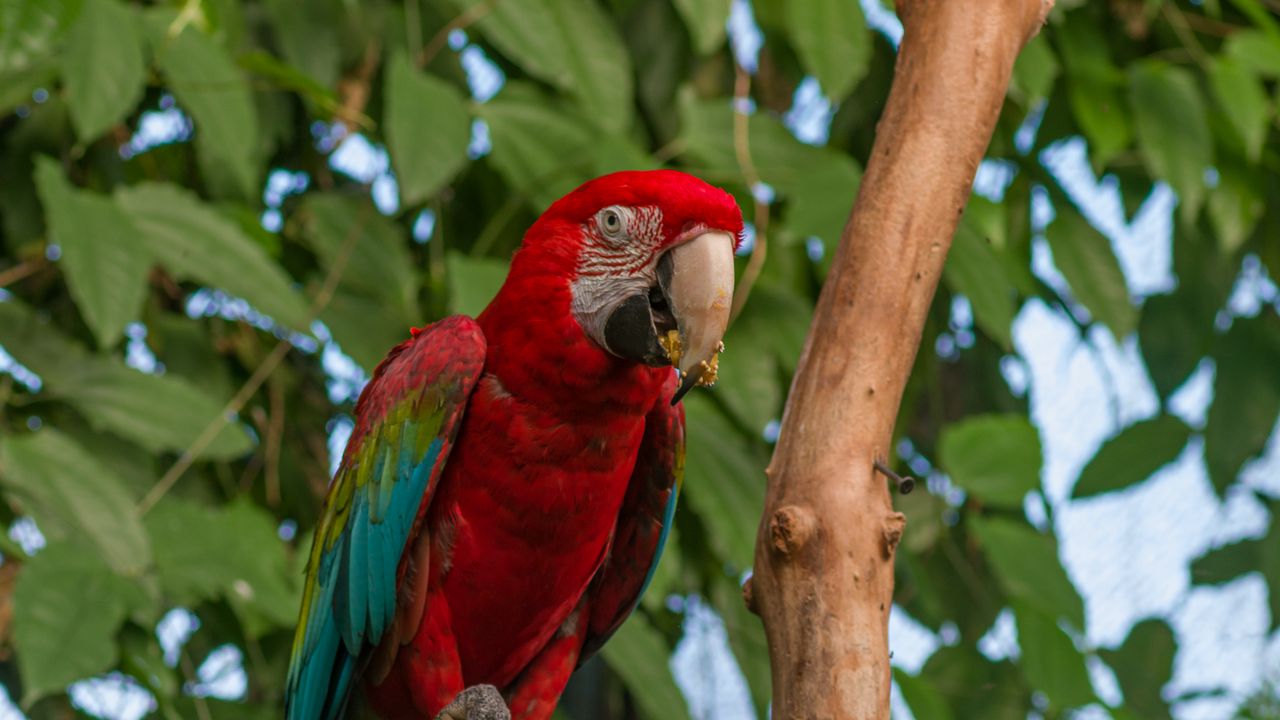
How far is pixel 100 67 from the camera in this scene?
1160 mm

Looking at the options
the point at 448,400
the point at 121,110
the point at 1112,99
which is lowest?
the point at 448,400

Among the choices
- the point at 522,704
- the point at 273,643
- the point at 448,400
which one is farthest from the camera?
the point at 273,643

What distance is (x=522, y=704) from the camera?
3.44 ft

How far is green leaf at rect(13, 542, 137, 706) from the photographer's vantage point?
108cm

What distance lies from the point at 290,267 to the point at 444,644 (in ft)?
2.29

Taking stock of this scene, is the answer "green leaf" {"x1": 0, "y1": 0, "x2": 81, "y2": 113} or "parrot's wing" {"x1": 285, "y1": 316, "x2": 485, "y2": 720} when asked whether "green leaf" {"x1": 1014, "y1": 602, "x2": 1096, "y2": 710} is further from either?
"green leaf" {"x1": 0, "y1": 0, "x2": 81, "y2": 113}

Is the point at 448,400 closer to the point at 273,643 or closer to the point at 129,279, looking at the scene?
the point at 129,279

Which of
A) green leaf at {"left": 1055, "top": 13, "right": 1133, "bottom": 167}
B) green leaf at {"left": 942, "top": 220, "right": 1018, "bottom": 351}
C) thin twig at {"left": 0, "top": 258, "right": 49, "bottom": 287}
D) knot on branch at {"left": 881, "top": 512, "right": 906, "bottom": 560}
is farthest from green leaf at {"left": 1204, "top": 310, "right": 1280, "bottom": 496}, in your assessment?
thin twig at {"left": 0, "top": 258, "right": 49, "bottom": 287}

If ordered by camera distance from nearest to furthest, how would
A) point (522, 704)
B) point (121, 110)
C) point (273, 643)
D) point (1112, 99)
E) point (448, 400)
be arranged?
1. point (448, 400)
2. point (522, 704)
3. point (121, 110)
4. point (273, 643)
5. point (1112, 99)

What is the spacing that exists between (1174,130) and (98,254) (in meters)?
1.19

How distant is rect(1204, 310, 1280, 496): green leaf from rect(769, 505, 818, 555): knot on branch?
1.20 m

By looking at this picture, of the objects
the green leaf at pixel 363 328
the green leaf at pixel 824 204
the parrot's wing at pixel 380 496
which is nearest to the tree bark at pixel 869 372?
A: the parrot's wing at pixel 380 496

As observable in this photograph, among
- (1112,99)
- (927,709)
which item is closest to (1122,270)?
(1112,99)

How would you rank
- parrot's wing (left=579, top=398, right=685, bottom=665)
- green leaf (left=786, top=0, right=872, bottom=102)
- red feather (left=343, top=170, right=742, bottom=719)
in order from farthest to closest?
green leaf (left=786, top=0, right=872, bottom=102) → parrot's wing (left=579, top=398, right=685, bottom=665) → red feather (left=343, top=170, right=742, bottom=719)
